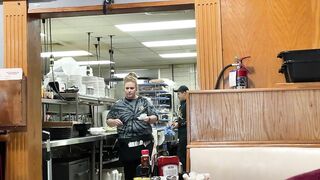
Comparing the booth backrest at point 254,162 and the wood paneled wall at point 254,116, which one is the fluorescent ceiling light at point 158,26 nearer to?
the wood paneled wall at point 254,116

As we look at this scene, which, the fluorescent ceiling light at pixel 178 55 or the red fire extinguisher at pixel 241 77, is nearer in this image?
the red fire extinguisher at pixel 241 77

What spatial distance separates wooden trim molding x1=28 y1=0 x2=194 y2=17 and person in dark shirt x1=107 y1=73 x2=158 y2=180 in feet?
4.66

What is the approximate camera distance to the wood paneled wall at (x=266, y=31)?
2.83m

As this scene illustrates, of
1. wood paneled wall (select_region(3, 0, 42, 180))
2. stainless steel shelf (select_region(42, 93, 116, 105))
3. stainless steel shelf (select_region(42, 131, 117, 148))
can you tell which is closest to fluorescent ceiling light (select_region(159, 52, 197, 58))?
stainless steel shelf (select_region(42, 93, 116, 105))

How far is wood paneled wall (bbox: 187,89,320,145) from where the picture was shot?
2535 mm

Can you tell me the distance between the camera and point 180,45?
342 inches

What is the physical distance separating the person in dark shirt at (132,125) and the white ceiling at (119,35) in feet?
3.80

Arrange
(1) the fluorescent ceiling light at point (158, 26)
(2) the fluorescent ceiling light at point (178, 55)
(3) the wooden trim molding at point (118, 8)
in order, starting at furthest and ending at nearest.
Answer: (2) the fluorescent ceiling light at point (178, 55), (1) the fluorescent ceiling light at point (158, 26), (3) the wooden trim molding at point (118, 8)

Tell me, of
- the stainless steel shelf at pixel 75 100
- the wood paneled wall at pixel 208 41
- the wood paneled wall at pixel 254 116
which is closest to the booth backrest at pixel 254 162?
the wood paneled wall at pixel 254 116

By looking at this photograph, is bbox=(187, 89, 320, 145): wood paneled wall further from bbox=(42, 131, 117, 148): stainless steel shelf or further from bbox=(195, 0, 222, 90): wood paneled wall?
bbox=(42, 131, 117, 148): stainless steel shelf

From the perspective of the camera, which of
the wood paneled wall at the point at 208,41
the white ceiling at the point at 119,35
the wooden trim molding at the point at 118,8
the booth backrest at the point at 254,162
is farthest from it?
the white ceiling at the point at 119,35

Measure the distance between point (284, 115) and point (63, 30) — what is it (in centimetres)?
514

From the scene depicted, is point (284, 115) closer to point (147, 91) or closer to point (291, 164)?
point (291, 164)

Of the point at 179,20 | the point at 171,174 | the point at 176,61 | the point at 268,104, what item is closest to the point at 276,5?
the point at 268,104
